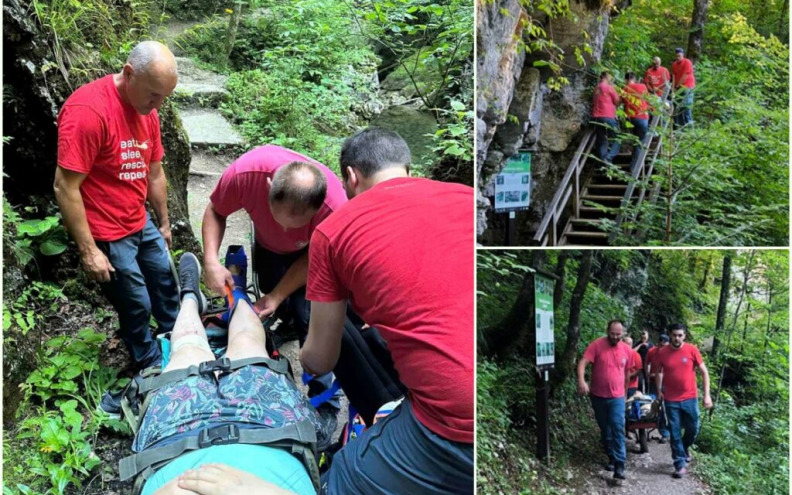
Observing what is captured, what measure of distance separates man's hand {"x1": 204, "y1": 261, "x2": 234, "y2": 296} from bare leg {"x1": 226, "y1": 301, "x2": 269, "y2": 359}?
0.20 meters

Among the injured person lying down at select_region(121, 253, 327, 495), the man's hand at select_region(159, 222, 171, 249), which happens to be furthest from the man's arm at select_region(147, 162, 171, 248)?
the injured person lying down at select_region(121, 253, 327, 495)

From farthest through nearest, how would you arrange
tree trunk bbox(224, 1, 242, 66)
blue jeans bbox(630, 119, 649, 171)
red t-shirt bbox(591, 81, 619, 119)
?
tree trunk bbox(224, 1, 242, 66) → red t-shirt bbox(591, 81, 619, 119) → blue jeans bbox(630, 119, 649, 171)

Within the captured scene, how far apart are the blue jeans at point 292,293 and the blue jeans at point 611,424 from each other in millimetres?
1666

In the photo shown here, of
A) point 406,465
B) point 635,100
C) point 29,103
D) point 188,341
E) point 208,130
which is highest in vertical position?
point 208,130

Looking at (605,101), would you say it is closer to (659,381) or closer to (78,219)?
(659,381)

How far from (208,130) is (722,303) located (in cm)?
641

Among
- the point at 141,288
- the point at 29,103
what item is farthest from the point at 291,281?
the point at 29,103

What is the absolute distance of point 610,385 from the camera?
3.76 feet

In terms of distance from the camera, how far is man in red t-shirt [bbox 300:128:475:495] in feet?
5.03

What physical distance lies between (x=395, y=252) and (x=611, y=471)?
0.75 meters

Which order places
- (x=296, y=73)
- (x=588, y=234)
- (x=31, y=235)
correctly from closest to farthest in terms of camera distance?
(x=588, y=234) → (x=31, y=235) → (x=296, y=73)

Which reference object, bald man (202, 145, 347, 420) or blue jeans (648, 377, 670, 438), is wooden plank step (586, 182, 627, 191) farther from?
bald man (202, 145, 347, 420)

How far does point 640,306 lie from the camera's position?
1.15 meters

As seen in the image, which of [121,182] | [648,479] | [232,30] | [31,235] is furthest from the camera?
[232,30]
